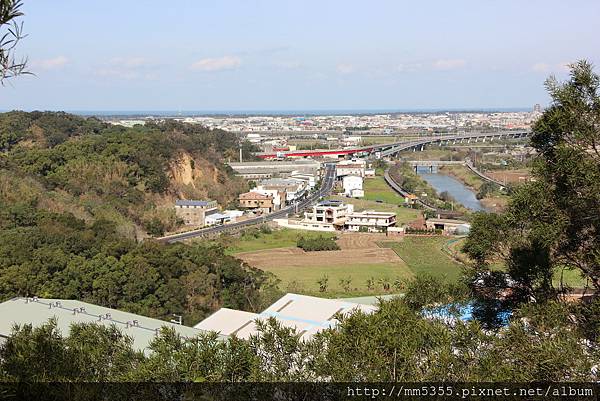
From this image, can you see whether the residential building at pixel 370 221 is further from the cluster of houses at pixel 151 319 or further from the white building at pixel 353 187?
the cluster of houses at pixel 151 319

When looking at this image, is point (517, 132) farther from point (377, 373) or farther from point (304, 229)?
point (377, 373)

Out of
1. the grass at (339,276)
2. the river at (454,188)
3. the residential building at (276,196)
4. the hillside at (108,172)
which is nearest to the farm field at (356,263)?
the grass at (339,276)

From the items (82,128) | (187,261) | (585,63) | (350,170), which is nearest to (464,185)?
(350,170)

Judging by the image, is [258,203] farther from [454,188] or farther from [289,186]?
[454,188]

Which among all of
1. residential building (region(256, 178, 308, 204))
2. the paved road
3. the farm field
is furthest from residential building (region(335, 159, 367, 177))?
the farm field

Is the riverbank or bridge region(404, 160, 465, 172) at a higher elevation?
bridge region(404, 160, 465, 172)

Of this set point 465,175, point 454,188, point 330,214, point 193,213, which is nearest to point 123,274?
point 193,213

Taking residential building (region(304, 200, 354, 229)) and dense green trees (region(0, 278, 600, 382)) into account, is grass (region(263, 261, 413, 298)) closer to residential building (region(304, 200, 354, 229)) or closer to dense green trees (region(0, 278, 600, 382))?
residential building (region(304, 200, 354, 229))
